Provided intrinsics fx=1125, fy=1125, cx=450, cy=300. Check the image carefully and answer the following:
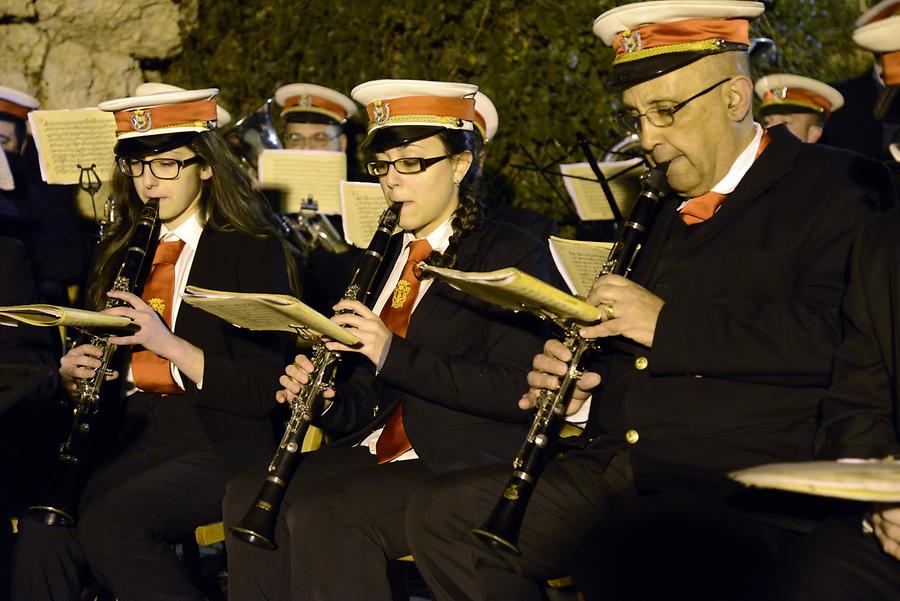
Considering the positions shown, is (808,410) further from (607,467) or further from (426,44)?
(426,44)

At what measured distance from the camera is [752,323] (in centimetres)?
293

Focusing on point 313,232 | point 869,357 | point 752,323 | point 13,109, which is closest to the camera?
point 869,357

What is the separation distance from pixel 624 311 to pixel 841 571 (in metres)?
0.86

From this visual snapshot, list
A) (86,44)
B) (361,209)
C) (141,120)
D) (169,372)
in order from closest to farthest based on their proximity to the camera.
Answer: (169,372) < (141,120) < (361,209) < (86,44)

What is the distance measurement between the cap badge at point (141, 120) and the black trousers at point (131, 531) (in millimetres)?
1195

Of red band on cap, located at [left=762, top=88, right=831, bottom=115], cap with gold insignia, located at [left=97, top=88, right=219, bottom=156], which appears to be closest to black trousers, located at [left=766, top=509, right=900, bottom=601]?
cap with gold insignia, located at [left=97, top=88, right=219, bottom=156]

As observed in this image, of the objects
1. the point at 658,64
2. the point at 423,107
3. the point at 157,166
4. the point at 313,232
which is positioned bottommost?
the point at 313,232

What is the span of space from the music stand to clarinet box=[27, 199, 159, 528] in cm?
32

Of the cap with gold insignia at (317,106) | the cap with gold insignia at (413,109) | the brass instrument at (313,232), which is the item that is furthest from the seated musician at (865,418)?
the cap with gold insignia at (317,106)

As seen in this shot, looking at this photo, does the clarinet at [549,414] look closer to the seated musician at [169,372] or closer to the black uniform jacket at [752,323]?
the black uniform jacket at [752,323]

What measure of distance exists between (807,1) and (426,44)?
7.63 feet

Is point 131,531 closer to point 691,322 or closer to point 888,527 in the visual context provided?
point 691,322

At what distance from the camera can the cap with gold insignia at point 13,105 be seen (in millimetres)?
6102

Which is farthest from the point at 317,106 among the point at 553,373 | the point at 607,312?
the point at 607,312
